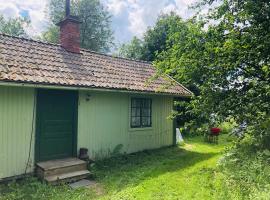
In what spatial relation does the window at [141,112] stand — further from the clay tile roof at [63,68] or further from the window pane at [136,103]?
the clay tile roof at [63,68]

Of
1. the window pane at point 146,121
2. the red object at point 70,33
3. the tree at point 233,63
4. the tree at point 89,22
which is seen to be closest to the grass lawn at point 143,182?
the window pane at point 146,121

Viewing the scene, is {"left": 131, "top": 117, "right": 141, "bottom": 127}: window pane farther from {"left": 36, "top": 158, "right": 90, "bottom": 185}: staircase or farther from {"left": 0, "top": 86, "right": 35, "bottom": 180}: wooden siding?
{"left": 0, "top": 86, "right": 35, "bottom": 180}: wooden siding

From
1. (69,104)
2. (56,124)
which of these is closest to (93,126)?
(69,104)

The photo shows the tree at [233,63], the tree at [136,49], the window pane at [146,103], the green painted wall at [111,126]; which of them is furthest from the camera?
the tree at [136,49]

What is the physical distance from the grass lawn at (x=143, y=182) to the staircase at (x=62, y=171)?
0.89ft

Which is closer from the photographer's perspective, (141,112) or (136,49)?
(141,112)

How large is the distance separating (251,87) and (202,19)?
231 centimetres

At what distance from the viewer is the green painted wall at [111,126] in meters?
9.14

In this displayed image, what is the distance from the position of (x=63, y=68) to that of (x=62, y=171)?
332 cm

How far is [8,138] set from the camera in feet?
23.7

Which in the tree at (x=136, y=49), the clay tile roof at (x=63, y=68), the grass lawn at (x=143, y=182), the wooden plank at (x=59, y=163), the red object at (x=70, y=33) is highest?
the tree at (x=136, y=49)

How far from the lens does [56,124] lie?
846 cm

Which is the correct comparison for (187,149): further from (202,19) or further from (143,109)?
(202,19)

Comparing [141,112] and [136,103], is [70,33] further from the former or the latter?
[141,112]
